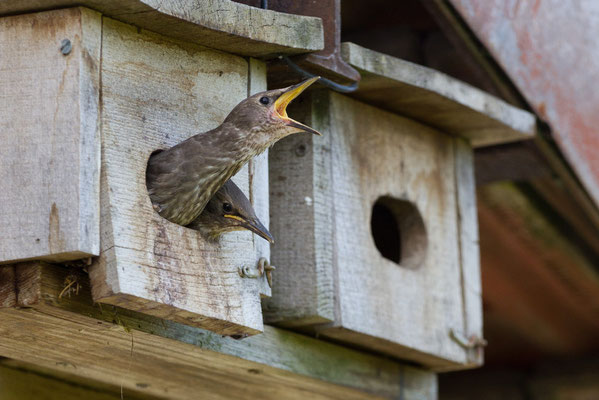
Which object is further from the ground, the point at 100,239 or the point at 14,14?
the point at 14,14

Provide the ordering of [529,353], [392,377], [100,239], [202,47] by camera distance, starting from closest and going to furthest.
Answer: [100,239]
[202,47]
[392,377]
[529,353]

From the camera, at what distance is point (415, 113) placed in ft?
16.1

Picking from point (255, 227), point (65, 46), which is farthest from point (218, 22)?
point (255, 227)

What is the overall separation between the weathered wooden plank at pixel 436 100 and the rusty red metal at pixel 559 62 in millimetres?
105

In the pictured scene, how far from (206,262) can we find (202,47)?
64cm

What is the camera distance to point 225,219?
3.88m

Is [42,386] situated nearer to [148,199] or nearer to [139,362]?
[139,362]

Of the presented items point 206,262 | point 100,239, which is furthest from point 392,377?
point 100,239

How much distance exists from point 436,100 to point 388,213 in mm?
549

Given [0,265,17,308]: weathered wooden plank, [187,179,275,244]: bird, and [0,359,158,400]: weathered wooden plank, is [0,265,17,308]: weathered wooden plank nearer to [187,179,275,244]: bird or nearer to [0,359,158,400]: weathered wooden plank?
[187,179,275,244]: bird

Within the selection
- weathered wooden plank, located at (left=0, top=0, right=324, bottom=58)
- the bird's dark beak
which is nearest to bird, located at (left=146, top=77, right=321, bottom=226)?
the bird's dark beak

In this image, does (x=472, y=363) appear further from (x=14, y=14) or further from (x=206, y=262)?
(x=14, y=14)

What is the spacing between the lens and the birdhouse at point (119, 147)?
3568 millimetres

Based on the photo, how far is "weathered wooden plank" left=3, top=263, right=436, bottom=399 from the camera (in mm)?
3652
